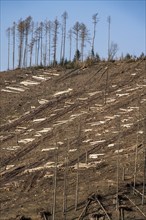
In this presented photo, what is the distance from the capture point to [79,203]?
968 centimetres

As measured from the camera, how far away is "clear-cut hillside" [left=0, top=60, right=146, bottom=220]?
10061mm

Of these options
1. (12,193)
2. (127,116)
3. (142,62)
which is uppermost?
(142,62)

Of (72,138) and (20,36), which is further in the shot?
(20,36)

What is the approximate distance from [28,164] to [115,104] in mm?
5348

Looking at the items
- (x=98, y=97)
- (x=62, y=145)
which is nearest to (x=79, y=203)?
(x=62, y=145)

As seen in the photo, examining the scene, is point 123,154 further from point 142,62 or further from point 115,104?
point 142,62

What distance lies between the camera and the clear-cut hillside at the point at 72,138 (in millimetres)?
10061

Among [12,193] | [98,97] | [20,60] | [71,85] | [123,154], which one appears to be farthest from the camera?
[20,60]

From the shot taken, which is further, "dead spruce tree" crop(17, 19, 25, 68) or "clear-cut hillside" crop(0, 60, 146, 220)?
"dead spruce tree" crop(17, 19, 25, 68)

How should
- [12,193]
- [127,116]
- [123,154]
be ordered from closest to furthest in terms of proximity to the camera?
1. [12,193]
2. [123,154]
3. [127,116]

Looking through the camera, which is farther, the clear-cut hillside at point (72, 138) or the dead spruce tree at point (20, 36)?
the dead spruce tree at point (20, 36)

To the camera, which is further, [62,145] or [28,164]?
[62,145]

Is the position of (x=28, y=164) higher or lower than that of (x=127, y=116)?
lower

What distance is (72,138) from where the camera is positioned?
1441 centimetres
